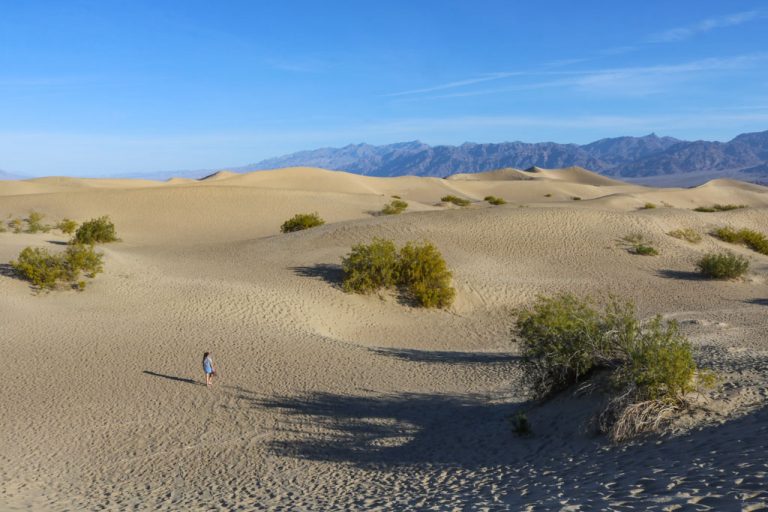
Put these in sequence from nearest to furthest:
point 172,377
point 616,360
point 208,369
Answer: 1. point 616,360
2. point 208,369
3. point 172,377

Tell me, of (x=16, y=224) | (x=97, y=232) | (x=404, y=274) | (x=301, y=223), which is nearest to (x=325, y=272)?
(x=404, y=274)

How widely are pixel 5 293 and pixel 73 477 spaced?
10.8 metres

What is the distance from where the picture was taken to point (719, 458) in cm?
707

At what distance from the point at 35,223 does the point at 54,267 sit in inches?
797

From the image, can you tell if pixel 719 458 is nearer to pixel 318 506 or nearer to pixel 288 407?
pixel 318 506

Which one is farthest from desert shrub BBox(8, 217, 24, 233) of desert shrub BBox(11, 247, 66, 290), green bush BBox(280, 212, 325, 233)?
desert shrub BBox(11, 247, 66, 290)

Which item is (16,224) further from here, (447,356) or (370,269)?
(447,356)

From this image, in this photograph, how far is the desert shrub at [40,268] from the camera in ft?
61.6

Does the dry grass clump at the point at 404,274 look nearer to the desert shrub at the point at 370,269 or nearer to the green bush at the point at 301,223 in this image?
the desert shrub at the point at 370,269

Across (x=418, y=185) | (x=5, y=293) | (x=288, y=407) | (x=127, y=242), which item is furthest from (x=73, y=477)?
(x=418, y=185)

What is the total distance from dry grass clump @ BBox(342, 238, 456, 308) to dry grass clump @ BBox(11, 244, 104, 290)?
26.3 feet

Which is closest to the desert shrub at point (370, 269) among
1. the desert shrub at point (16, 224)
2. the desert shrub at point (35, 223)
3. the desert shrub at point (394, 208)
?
the desert shrub at point (35, 223)

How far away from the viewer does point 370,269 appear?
20.9 metres

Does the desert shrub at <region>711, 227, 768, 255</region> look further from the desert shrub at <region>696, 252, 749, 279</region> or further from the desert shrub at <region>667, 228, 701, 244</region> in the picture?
the desert shrub at <region>696, 252, 749, 279</region>
